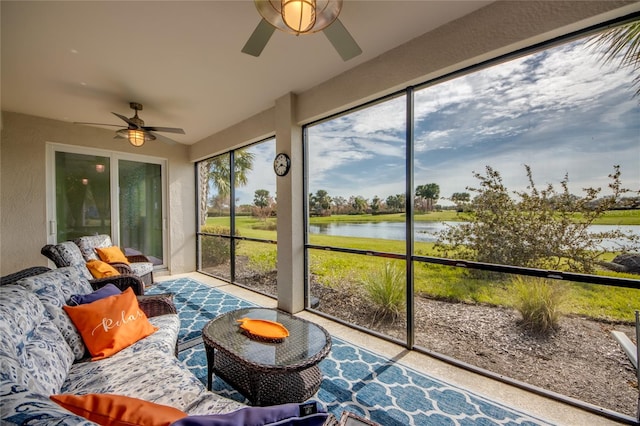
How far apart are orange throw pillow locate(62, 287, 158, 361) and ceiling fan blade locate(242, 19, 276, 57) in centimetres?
198

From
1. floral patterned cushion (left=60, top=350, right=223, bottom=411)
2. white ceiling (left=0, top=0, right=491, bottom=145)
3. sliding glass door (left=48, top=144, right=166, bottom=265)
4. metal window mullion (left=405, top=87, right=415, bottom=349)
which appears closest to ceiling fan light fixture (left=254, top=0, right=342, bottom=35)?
white ceiling (left=0, top=0, right=491, bottom=145)

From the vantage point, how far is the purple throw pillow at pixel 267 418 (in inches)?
24.7

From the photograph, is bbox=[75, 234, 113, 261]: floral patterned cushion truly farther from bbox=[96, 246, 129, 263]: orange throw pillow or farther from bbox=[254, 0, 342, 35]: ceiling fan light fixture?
bbox=[254, 0, 342, 35]: ceiling fan light fixture

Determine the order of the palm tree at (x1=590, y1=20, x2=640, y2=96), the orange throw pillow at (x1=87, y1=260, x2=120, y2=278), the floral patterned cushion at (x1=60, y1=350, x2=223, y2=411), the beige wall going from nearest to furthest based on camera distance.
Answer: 1. the floral patterned cushion at (x1=60, y1=350, x2=223, y2=411)
2. the palm tree at (x1=590, y1=20, x2=640, y2=96)
3. the orange throw pillow at (x1=87, y1=260, x2=120, y2=278)
4. the beige wall

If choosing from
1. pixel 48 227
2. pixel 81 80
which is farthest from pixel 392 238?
pixel 48 227

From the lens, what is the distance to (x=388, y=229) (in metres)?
2.86

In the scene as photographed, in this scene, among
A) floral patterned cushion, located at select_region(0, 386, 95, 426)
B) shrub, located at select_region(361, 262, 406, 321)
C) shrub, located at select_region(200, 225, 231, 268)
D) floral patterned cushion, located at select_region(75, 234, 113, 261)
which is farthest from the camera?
shrub, located at select_region(200, 225, 231, 268)

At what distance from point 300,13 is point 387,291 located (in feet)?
8.39

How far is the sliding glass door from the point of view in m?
4.34

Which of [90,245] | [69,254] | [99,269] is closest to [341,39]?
[99,269]

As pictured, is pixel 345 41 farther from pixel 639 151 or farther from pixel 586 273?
pixel 586 273

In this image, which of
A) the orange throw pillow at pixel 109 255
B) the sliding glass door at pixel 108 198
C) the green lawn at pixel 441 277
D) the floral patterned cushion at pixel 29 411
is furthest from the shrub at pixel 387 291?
the sliding glass door at pixel 108 198

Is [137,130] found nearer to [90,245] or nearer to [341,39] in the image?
[90,245]

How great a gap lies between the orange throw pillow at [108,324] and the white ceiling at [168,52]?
213cm
